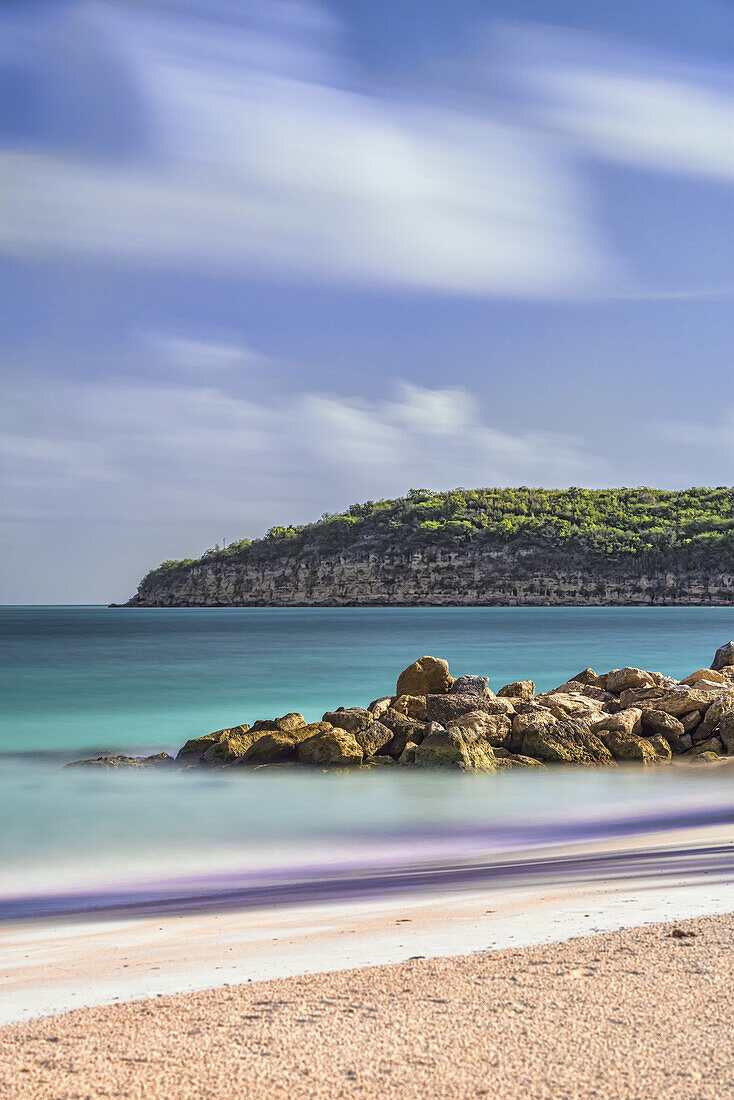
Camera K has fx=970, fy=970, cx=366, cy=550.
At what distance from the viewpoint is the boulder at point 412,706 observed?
→ 627 inches

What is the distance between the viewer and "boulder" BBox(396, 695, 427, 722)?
15914mm

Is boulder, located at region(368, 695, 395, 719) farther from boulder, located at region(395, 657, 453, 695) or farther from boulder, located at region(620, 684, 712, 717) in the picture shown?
boulder, located at region(620, 684, 712, 717)

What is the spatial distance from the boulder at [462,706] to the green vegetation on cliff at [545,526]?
383ft

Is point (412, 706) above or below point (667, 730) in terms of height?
above

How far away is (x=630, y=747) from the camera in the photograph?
1392cm

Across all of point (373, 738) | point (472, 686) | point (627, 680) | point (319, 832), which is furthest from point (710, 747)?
point (319, 832)

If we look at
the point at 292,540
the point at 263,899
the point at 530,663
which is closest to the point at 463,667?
the point at 530,663

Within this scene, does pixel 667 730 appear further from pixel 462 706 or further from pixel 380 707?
pixel 380 707

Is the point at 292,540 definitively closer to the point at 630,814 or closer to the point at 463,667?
the point at 463,667

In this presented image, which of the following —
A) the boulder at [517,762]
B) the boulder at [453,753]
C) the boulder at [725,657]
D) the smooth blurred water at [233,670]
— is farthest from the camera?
the boulder at [725,657]

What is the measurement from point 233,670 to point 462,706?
67.0ft

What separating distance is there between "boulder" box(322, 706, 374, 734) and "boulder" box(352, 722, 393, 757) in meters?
0.44

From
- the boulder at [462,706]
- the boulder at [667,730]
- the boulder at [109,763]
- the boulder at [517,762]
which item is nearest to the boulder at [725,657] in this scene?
the boulder at [667,730]

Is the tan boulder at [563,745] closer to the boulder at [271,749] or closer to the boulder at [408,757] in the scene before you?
the boulder at [408,757]
